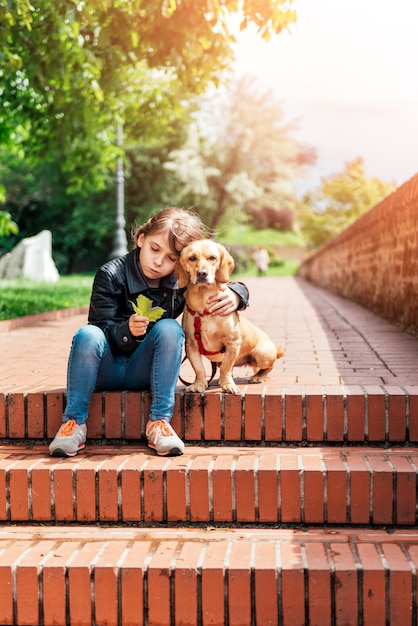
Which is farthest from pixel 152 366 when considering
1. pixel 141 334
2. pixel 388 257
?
pixel 388 257

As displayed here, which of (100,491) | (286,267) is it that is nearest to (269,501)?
(100,491)

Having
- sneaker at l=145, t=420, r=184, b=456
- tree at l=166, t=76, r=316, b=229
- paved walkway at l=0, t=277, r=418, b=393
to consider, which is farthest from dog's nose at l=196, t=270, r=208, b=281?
tree at l=166, t=76, r=316, b=229

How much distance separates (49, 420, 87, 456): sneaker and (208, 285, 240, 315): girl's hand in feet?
2.79

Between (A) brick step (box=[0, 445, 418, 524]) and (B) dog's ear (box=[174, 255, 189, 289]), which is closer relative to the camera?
(A) brick step (box=[0, 445, 418, 524])

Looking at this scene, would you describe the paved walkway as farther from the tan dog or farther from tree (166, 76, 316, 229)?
tree (166, 76, 316, 229)

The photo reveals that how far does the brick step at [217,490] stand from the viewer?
3174mm

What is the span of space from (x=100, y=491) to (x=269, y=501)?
0.73m

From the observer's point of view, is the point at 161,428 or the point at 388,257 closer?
the point at 161,428

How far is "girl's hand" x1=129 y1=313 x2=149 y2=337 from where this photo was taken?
3561 mm

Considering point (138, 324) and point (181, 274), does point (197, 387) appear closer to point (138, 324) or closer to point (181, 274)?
point (138, 324)

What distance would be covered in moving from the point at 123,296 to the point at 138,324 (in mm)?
366

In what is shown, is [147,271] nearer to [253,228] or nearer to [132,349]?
[132,349]

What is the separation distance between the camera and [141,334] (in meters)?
3.60

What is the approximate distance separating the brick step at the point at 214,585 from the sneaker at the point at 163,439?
56cm
